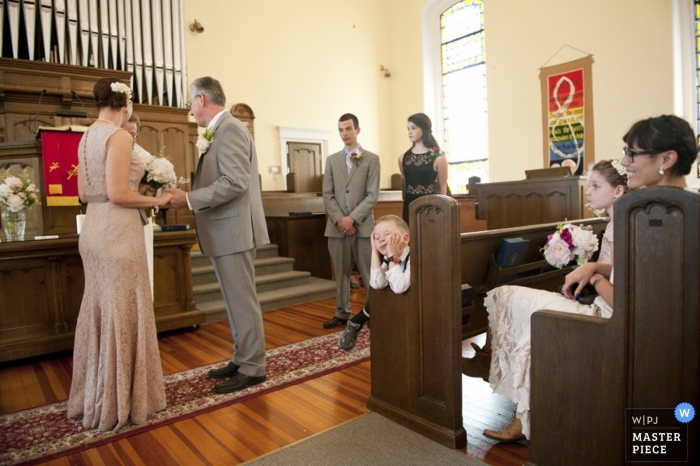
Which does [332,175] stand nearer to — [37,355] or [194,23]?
[37,355]

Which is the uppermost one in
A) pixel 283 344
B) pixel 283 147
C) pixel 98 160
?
pixel 283 147

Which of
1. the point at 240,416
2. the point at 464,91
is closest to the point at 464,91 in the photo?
the point at 464,91

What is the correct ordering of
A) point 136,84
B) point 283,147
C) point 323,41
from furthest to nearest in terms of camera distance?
point 323,41, point 283,147, point 136,84

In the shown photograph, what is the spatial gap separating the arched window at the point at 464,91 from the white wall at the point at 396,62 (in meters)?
0.50

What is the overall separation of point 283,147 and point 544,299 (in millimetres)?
8045

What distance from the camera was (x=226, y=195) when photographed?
2.48 metres

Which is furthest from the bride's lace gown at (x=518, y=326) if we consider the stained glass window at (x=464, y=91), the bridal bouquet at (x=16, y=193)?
the stained glass window at (x=464, y=91)

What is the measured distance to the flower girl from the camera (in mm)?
1805

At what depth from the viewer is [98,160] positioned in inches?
87.5

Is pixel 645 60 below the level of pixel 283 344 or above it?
above

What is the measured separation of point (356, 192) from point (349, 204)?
0.37ft

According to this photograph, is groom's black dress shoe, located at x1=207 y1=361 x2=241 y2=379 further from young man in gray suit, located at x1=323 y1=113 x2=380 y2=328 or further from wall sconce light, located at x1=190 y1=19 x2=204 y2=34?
wall sconce light, located at x1=190 y1=19 x2=204 y2=34

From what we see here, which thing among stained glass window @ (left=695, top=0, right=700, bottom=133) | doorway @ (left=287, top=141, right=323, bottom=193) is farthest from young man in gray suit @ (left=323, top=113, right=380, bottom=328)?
stained glass window @ (left=695, top=0, right=700, bottom=133)

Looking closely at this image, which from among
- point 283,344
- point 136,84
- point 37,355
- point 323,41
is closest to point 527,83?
point 323,41
